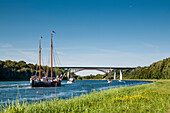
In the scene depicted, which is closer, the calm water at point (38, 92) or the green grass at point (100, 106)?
the green grass at point (100, 106)

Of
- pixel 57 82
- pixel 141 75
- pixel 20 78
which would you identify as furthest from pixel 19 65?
pixel 141 75

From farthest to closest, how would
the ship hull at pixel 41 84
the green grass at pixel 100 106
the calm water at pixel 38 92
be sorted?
1. the ship hull at pixel 41 84
2. the calm water at pixel 38 92
3. the green grass at pixel 100 106

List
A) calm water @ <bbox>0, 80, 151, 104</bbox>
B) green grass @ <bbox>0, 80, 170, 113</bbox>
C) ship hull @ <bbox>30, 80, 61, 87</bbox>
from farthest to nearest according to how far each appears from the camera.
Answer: ship hull @ <bbox>30, 80, 61, 87</bbox> → calm water @ <bbox>0, 80, 151, 104</bbox> → green grass @ <bbox>0, 80, 170, 113</bbox>

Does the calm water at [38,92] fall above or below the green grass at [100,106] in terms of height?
below

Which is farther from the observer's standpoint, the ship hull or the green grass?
the ship hull

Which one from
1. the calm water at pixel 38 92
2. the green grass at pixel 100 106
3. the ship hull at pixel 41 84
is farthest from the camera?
the ship hull at pixel 41 84

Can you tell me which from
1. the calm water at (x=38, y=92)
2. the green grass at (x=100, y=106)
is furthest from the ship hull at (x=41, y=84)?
the green grass at (x=100, y=106)

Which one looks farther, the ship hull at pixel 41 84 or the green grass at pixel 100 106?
the ship hull at pixel 41 84

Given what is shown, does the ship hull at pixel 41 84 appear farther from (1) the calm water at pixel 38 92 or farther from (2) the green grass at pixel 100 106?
(2) the green grass at pixel 100 106

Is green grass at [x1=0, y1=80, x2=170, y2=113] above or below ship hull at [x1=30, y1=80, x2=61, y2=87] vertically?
above

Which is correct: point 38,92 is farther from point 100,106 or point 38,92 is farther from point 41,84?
point 100,106

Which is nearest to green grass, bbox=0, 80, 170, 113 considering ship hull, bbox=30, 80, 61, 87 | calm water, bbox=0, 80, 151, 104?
calm water, bbox=0, 80, 151, 104

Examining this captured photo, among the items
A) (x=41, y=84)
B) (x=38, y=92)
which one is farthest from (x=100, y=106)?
(x=41, y=84)

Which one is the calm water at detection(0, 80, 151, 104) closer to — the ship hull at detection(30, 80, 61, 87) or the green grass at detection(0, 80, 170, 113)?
the green grass at detection(0, 80, 170, 113)
